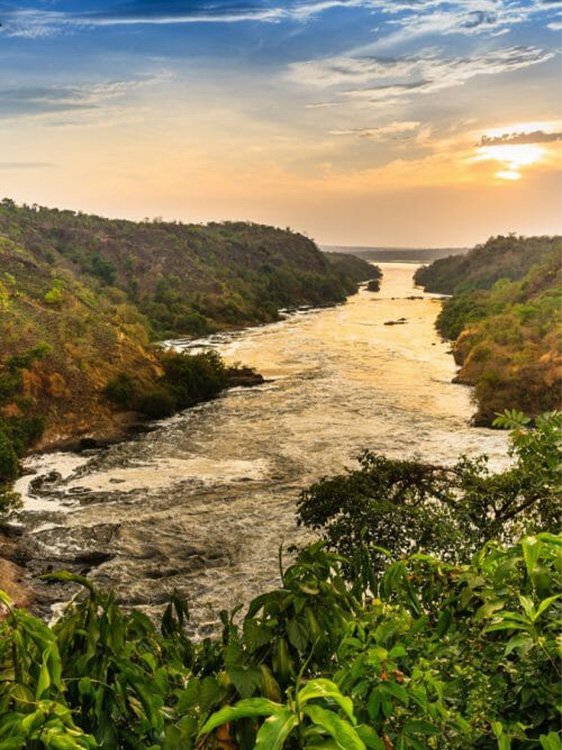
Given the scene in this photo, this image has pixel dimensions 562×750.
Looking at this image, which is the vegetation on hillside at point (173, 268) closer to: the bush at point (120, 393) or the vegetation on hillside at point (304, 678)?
the bush at point (120, 393)

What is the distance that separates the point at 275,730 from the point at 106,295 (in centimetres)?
6675

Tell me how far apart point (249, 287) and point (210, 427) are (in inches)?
2309

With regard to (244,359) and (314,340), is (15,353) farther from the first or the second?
(314,340)

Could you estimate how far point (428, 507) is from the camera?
1264cm

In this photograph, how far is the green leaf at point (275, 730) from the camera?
108 centimetres

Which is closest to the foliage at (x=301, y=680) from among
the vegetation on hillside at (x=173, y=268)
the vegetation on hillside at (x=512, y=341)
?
the vegetation on hillside at (x=512, y=341)

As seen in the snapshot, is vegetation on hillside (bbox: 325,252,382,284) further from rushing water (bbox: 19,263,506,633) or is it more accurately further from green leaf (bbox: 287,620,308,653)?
green leaf (bbox: 287,620,308,653)

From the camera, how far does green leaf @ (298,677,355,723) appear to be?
112 centimetres

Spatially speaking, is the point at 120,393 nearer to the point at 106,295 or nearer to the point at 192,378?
the point at 192,378

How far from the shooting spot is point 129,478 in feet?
75.3

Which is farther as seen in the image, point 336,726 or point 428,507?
point 428,507

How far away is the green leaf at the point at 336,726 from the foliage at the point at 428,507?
30.9 ft

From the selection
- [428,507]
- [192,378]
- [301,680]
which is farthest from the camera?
[192,378]

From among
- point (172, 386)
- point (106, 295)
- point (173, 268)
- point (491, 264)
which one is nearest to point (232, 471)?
point (172, 386)
